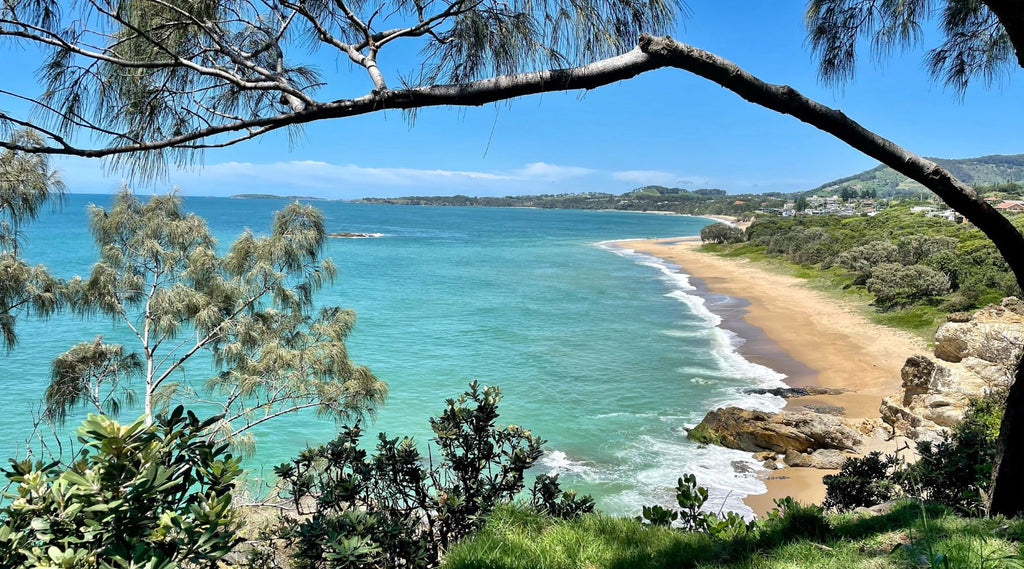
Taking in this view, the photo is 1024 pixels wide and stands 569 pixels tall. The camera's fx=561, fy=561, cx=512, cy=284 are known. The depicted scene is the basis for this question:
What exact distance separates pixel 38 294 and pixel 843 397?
1488 centimetres

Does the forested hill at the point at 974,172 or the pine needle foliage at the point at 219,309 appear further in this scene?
the forested hill at the point at 974,172

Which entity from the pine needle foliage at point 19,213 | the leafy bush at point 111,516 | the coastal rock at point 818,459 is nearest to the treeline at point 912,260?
the coastal rock at point 818,459

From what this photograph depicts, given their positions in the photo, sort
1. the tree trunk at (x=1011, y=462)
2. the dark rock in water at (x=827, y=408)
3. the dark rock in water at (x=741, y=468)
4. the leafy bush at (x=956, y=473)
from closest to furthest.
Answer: the tree trunk at (x=1011, y=462)
the leafy bush at (x=956, y=473)
the dark rock in water at (x=741, y=468)
the dark rock in water at (x=827, y=408)

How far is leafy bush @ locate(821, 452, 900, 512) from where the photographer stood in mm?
4029

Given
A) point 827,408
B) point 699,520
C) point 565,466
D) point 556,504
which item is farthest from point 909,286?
point 556,504

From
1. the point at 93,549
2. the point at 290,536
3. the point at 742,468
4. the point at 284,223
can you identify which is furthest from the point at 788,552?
the point at 284,223

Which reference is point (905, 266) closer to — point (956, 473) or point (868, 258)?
point (868, 258)

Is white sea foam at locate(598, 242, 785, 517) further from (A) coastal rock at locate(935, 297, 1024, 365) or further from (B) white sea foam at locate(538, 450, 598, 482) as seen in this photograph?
(A) coastal rock at locate(935, 297, 1024, 365)

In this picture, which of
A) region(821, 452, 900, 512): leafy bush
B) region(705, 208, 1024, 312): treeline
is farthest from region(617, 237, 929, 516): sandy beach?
region(821, 452, 900, 512): leafy bush

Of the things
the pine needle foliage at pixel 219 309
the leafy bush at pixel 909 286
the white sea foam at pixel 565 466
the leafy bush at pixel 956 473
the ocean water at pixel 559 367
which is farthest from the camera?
the leafy bush at pixel 909 286

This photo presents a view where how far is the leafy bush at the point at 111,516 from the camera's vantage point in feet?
4.66

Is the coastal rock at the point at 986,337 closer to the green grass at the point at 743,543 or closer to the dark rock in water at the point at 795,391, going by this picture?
the dark rock in water at the point at 795,391

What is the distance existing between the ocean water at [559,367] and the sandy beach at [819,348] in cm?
65

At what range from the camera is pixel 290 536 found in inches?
97.6
